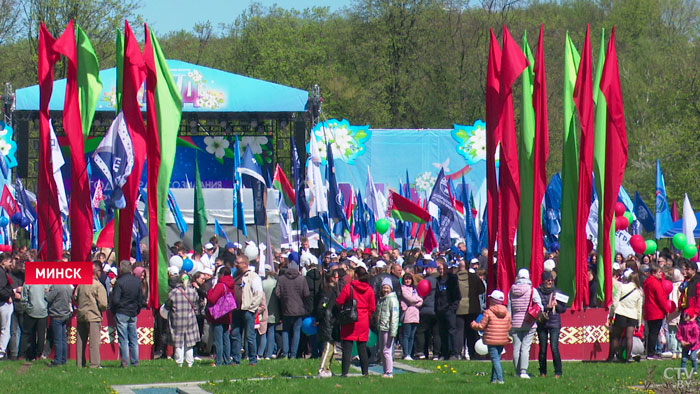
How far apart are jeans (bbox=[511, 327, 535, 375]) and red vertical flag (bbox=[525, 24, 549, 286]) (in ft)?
10.8

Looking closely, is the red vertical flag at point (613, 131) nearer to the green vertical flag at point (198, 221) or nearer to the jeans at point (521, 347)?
the jeans at point (521, 347)

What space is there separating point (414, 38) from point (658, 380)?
43342mm

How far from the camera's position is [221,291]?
18.4 metres

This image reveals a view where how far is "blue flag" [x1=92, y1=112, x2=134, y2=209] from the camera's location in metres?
18.2

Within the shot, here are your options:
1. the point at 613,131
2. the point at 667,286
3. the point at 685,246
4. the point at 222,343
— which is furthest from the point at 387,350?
the point at 685,246

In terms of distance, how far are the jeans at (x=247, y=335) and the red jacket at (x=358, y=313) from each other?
2.58 metres

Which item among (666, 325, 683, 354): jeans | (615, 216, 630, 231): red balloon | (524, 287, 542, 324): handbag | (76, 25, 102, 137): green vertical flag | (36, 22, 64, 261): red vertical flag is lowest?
(666, 325, 683, 354): jeans

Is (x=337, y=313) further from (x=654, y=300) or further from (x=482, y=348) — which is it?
(x=654, y=300)

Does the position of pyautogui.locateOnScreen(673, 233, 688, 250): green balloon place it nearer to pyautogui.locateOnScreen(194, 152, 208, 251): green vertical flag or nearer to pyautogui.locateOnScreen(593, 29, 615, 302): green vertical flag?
pyautogui.locateOnScreen(593, 29, 615, 302): green vertical flag

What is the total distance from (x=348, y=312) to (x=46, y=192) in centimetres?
464

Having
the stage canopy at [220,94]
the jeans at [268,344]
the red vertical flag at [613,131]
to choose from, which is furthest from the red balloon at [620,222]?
the stage canopy at [220,94]

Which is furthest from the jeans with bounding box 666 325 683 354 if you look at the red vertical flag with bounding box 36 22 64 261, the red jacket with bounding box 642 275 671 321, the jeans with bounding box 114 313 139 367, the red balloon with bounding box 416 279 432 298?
the red vertical flag with bounding box 36 22 64 261

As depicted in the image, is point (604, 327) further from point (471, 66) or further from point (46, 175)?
point (471, 66)

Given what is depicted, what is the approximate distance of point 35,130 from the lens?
150 feet
